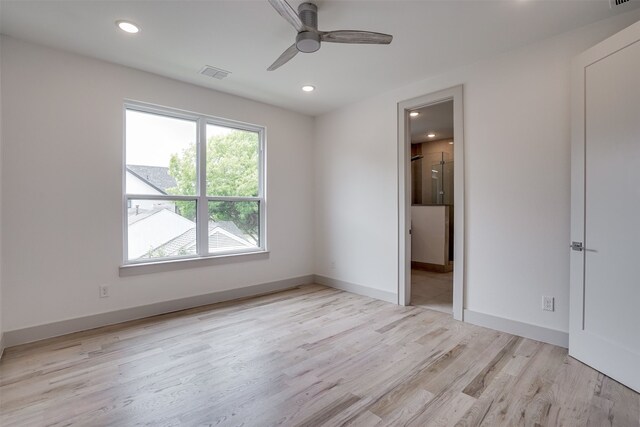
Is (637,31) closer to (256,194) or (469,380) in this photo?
(469,380)

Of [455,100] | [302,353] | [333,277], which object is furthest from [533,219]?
[333,277]

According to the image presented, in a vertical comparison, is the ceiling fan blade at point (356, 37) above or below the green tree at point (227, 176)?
above

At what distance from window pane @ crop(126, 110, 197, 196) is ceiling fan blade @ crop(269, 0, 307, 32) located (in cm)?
228

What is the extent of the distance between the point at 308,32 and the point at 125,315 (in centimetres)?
326

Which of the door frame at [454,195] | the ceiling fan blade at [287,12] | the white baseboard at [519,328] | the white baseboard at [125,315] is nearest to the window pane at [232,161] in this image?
the white baseboard at [125,315]

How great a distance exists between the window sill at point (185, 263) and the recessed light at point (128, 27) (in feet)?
7.35

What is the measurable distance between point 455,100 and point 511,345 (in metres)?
2.45

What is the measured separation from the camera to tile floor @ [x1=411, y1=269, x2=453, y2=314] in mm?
3816

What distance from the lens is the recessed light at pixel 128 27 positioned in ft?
8.15

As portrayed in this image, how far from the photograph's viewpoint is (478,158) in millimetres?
3164

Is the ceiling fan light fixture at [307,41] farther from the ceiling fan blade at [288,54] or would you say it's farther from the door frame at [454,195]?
the door frame at [454,195]

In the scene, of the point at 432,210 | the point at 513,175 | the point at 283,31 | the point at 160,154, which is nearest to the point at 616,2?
the point at 513,175

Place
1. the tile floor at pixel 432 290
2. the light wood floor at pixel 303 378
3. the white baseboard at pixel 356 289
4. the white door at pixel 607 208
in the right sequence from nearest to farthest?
the light wood floor at pixel 303 378 → the white door at pixel 607 208 → the tile floor at pixel 432 290 → the white baseboard at pixel 356 289

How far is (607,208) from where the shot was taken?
2199 mm
